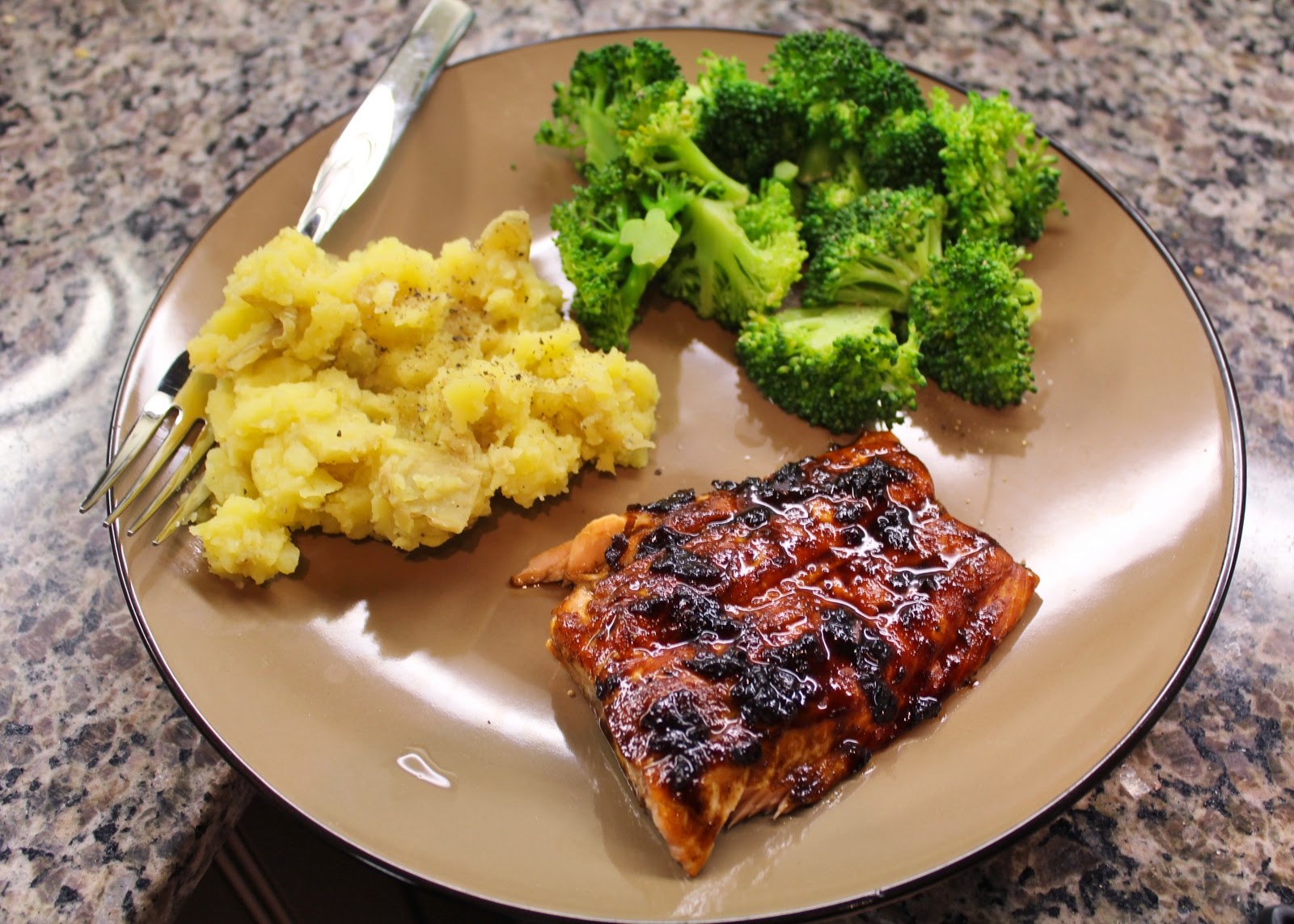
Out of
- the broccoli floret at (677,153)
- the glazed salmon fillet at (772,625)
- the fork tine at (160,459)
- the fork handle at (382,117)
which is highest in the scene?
the fork handle at (382,117)

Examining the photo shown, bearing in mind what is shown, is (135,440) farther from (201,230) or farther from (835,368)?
(835,368)

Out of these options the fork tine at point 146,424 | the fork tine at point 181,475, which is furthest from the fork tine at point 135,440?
the fork tine at point 181,475

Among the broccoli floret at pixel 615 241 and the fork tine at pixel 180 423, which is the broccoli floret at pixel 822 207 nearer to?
the broccoli floret at pixel 615 241

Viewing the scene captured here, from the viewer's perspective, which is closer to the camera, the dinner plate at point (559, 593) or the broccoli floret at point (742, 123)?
the dinner plate at point (559, 593)

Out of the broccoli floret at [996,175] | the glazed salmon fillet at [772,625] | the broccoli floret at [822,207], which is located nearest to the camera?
the glazed salmon fillet at [772,625]

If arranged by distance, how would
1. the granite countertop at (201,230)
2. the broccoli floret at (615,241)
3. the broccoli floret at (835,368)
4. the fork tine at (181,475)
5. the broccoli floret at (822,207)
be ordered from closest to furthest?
the granite countertop at (201,230) → the fork tine at (181,475) → the broccoli floret at (835,368) → the broccoli floret at (615,241) → the broccoli floret at (822,207)

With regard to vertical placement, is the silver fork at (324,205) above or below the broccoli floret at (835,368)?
above

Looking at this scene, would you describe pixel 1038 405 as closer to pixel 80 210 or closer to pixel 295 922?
pixel 295 922
